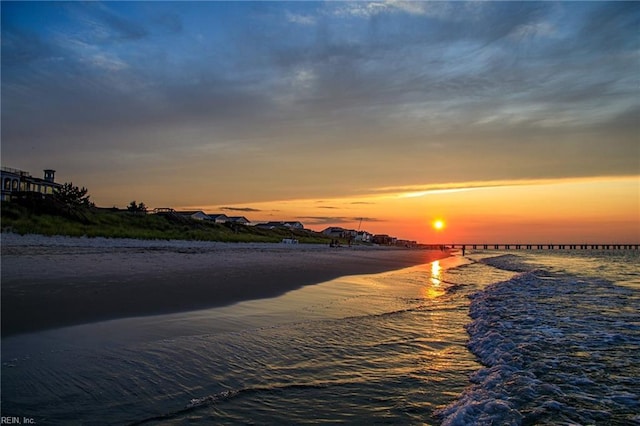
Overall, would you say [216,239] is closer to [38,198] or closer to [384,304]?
[38,198]

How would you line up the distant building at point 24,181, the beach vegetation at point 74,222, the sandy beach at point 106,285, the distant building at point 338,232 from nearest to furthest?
the sandy beach at point 106,285 → the beach vegetation at point 74,222 → the distant building at point 24,181 → the distant building at point 338,232

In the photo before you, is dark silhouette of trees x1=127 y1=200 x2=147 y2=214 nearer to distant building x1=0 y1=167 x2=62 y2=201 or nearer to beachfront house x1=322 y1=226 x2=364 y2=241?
distant building x1=0 y1=167 x2=62 y2=201

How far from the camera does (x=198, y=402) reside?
4707 mm

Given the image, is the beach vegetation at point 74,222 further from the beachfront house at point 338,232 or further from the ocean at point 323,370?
the beachfront house at point 338,232

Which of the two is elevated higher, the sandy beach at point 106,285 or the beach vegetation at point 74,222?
the beach vegetation at point 74,222

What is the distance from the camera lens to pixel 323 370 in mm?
6141

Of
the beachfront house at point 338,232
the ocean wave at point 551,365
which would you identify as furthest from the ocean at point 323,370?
the beachfront house at point 338,232

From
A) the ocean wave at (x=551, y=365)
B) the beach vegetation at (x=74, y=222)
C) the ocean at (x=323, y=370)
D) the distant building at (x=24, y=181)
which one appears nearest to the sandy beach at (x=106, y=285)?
the ocean at (x=323, y=370)

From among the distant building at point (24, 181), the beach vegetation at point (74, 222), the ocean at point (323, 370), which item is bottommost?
the ocean at point (323, 370)

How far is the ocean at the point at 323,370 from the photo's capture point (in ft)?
15.1

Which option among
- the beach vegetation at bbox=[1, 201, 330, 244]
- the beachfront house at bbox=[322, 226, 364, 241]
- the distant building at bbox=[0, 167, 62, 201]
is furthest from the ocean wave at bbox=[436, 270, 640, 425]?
the beachfront house at bbox=[322, 226, 364, 241]

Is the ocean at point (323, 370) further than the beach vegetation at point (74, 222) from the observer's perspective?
No

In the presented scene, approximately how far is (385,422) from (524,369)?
3.34 m

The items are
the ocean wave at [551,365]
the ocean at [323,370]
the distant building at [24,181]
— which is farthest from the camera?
the distant building at [24,181]
